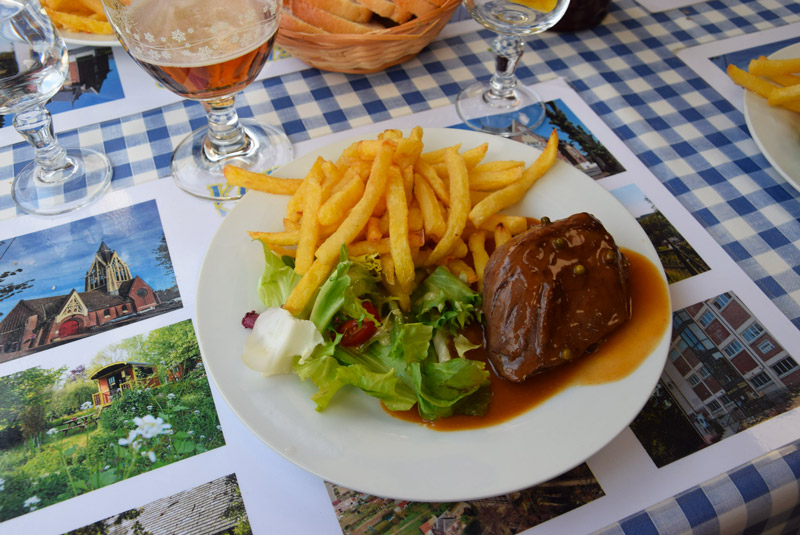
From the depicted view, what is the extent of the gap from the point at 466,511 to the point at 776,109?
6.33ft

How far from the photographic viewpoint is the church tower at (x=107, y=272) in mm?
1983

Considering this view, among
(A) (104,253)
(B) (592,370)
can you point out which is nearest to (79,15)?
(A) (104,253)

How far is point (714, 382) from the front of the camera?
1684mm

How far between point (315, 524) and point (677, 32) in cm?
286

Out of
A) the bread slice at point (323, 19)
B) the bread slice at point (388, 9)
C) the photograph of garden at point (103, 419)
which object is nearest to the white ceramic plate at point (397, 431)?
the photograph of garden at point (103, 419)

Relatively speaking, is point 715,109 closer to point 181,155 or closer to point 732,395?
point 732,395

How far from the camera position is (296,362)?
5.14 feet

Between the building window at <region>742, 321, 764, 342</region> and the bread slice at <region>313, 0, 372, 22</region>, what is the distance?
1.87 m

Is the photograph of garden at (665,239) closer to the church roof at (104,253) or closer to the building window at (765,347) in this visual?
the building window at (765,347)

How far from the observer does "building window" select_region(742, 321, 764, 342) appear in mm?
1788

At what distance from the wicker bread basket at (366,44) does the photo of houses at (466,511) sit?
172cm

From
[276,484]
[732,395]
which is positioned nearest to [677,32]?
[732,395]

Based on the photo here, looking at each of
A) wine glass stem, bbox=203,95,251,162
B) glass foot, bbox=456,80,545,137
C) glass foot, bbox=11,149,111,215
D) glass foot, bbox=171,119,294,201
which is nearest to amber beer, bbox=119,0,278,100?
wine glass stem, bbox=203,95,251,162

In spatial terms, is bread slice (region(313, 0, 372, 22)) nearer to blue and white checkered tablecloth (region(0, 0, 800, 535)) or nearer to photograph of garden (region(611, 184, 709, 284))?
→ blue and white checkered tablecloth (region(0, 0, 800, 535))
